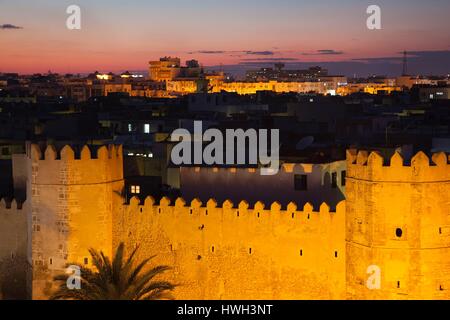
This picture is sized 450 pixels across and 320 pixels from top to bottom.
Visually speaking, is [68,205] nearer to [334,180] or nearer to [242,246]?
[242,246]

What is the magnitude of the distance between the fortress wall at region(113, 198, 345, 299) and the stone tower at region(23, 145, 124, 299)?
0.67 metres

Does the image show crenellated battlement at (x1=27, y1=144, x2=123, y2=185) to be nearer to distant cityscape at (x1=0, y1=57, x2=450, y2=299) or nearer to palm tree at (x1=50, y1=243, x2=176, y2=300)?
distant cityscape at (x1=0, y1=57, x2=450, y2=299)

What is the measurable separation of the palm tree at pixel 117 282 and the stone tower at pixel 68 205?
1.46ft

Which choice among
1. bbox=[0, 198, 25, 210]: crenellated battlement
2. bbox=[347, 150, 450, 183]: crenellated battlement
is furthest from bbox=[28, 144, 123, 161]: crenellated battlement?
bbox=[347, 150, 450, 183]: crenellated battlement

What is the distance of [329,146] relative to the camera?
37.0 metres

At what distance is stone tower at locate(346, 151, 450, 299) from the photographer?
21.7 metres

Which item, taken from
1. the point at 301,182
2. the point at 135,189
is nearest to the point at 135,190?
the point at 135,189

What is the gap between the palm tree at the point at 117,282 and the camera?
2350 centimetres

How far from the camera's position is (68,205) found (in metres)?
24.7

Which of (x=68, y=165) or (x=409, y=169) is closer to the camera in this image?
(x=409, y=169)

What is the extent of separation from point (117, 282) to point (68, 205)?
2558 mm

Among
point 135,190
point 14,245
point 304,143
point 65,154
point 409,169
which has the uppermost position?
point 65,154
